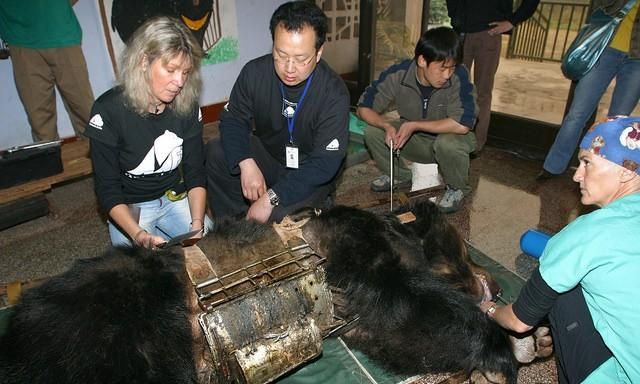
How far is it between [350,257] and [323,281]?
0.16 m

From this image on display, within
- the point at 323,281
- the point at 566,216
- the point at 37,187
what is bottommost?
the point at 566,216

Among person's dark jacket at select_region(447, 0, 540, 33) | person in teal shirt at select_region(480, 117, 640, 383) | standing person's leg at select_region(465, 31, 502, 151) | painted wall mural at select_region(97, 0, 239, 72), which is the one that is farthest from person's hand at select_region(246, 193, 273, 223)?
painted wall mural at select_region(97, 0, 239, 72)

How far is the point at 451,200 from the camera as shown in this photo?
315 centimetres

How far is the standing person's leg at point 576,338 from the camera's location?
4.48 ft

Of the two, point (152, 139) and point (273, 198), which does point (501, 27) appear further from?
point (152, 139)

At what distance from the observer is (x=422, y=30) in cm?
457

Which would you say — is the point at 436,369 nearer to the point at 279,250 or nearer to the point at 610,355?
the point at 610,355

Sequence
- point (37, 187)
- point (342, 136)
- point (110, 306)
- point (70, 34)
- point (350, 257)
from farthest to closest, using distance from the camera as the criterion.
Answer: point (70, 34)
point (37, 187)
point (342, 136)
point (350, 257)
point (110, 306)

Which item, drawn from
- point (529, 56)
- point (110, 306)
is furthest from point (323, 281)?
point (529, 56)

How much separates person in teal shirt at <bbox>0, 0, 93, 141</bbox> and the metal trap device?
2.95 m

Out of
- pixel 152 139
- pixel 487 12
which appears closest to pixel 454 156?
pixel 487 12

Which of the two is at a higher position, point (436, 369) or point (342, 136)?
point (342, 136)

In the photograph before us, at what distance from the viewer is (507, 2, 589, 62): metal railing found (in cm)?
446

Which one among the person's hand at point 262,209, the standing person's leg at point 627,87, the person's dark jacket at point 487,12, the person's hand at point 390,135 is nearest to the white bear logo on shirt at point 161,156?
the person's hand at point 262,209
